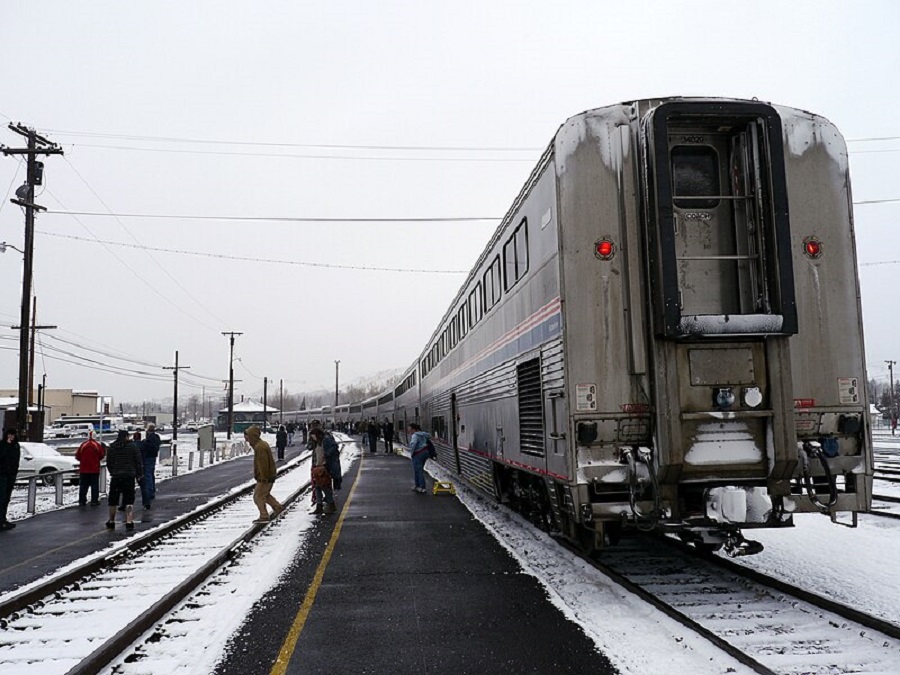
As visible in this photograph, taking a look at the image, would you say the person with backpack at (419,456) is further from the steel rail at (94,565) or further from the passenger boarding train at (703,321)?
the passenger boarding train at (703,321)

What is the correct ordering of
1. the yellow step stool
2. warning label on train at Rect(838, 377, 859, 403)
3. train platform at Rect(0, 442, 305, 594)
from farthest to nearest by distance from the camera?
the yellow step stool
train platform at Rect(0, 442, 305, 594)
warning label on train at Rect(838, 377, 859, 403)

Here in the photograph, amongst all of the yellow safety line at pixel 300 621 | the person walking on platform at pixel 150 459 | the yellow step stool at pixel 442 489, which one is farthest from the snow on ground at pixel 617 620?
the person walking on platform at pixel 150 459

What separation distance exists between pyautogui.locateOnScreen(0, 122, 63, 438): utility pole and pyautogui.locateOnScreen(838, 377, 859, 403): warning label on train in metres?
18.7

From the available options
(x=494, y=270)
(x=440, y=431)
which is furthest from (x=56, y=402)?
(x=494, y=270)

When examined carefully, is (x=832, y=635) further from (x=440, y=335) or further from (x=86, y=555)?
(x=440, y=335)

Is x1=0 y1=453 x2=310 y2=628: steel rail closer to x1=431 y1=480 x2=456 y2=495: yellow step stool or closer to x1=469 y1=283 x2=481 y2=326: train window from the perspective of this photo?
x1=431 y1=480 x2=456 y2=495: yellow step stool

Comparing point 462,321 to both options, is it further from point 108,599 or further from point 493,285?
point 108,599

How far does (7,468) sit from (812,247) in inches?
484

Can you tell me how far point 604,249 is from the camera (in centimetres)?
654

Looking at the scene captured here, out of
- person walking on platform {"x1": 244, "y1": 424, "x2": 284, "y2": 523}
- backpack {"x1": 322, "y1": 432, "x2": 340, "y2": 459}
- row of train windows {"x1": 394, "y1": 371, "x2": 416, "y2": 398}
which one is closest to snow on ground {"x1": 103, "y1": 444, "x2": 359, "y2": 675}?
person walking on platform {"x1": 244, "y1": 424, "x2": 284, "y2": 523}

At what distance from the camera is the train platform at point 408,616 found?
5.03 metres

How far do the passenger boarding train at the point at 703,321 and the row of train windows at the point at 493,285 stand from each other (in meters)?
1.62

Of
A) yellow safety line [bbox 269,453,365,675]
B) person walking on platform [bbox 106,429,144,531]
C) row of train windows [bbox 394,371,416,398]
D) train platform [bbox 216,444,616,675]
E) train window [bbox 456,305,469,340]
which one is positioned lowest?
train platform [bbox 216,444,616,675]

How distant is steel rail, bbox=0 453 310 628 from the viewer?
6531 millimetres
